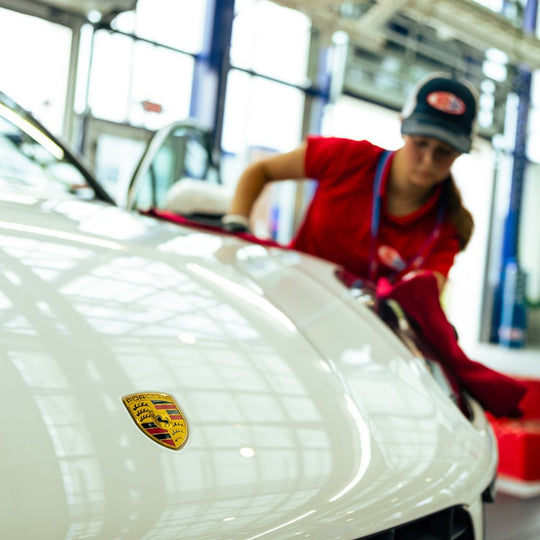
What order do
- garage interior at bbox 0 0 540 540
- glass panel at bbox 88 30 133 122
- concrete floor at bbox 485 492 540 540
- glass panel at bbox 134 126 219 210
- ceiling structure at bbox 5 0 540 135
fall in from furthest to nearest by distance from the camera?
ceiling structure at bbox 5 0 540 135 < glass panel at bbox 88 30 133 122 < garage interior at bbox 0 0 540 540 < glass panel at bbox 134 126 219 210 < concrete floor at bbox 485 492 540 540

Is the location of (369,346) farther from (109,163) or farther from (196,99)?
(196,99)

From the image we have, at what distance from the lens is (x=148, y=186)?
2195 mm

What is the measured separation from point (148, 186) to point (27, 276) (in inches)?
57.2

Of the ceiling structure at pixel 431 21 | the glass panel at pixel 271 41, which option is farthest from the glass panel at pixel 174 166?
the glass panel at pixel 271 41

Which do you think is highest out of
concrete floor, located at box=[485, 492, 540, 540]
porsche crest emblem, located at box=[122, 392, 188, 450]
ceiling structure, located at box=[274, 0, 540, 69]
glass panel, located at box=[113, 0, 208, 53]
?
ceiling structure, located at box=[274, 0, 540, 69]

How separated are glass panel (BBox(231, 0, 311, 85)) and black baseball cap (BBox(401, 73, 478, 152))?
18.6ft

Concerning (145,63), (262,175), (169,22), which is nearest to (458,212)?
(262,175)

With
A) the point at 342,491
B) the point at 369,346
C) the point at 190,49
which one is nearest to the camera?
the point at 342,491

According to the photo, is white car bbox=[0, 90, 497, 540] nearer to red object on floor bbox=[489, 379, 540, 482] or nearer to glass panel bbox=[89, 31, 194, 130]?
red object on floor bbox=[489, 379, 540, 482]

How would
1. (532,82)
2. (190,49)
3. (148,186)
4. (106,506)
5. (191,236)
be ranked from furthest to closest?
1. (532,82)
2. (190,49)
3. (148,186)
4. (191,236)
5. (106,506)

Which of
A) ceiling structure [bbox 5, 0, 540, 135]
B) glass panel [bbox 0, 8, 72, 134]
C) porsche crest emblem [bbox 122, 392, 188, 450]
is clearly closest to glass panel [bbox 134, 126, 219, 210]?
porsche crest emblem [bbox 122, 392, 188, 450]

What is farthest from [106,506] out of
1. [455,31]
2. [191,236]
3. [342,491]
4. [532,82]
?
[532,82]

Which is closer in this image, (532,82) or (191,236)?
(191,236)

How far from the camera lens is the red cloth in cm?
121
